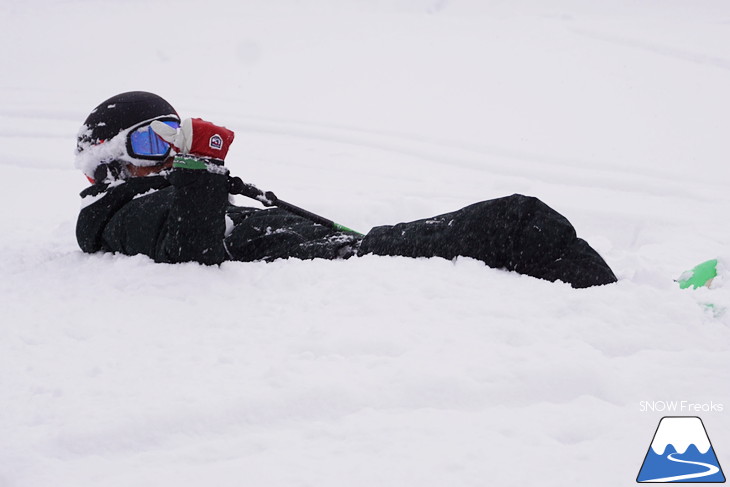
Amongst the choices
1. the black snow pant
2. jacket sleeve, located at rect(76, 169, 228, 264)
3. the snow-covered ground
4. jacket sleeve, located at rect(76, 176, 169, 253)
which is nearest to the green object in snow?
the snow-covered ground

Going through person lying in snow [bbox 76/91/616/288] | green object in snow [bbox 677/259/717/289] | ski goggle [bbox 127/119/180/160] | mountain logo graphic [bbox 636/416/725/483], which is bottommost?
mountain logo graphic [bbox 636/416/725/483]

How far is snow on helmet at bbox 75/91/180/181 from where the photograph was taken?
3.32 meters

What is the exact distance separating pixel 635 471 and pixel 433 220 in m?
1.55

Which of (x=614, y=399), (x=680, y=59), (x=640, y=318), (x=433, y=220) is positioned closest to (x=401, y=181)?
(x=433, y=220)

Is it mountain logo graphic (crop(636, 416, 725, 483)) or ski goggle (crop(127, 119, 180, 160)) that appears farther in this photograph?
ski goggle (crop(127, 119, 180, 160))

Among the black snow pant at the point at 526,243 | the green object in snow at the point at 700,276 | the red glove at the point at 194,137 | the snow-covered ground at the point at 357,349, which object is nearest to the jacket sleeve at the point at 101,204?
the snow-covered ground at the point at 357,349

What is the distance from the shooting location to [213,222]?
273cm

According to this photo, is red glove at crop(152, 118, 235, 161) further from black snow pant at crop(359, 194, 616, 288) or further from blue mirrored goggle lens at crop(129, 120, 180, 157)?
black snow pant at crop(359, 194, 616, 288)

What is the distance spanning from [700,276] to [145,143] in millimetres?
2661

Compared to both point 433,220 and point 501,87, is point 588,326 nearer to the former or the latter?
point 433,220

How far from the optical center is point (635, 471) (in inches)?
57.6

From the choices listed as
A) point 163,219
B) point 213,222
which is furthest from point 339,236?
point 163,219

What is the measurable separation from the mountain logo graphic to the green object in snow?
1.55 m

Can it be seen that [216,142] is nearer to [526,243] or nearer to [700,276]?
[526,243]
